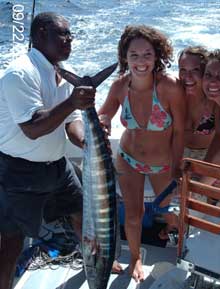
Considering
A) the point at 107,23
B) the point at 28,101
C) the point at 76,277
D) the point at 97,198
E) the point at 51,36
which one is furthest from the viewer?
the point at 107,23

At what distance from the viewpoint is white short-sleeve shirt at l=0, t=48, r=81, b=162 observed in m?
2.02

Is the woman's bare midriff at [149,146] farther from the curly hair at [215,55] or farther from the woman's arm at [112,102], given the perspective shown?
the curly hair at [215,55]

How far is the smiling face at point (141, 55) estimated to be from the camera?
243cm

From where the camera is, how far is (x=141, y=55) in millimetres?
2428

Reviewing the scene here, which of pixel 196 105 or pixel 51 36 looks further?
pixel 196 105

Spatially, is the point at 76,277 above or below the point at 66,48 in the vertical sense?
below

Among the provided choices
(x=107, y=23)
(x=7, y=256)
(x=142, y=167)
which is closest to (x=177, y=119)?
(x=142, y=167)

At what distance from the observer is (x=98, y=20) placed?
973 cm

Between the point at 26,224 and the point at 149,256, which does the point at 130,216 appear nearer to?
the point at 149,256

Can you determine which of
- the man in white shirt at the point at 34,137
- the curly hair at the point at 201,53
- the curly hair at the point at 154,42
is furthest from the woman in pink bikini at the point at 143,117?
the man in white shirt at the point at 34,137

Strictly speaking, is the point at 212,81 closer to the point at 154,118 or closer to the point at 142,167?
the point at 154,118

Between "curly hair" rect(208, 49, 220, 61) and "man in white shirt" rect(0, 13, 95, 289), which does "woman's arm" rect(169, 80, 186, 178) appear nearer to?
"curly hair" rect(208, 49, 220, 61)

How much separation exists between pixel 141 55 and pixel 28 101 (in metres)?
0.67

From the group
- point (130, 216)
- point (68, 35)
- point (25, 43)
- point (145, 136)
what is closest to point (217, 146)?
point (145, 136)
